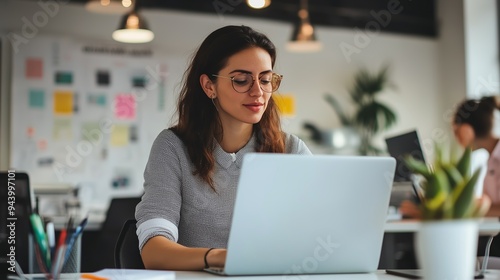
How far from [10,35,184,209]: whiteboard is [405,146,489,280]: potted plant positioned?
512 centimetres

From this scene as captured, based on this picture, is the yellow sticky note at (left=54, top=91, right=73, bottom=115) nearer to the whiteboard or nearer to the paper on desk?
the whiteboard

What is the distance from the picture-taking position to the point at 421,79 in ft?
26.3

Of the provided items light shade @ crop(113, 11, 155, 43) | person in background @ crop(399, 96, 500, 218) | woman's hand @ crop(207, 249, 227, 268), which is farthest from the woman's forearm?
light shade @ crop(113, 11, 155, 43)

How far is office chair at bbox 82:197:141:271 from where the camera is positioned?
153 inches

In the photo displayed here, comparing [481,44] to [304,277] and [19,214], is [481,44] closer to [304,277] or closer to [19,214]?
[19,214]

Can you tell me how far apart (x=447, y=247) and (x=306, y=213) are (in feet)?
1.22

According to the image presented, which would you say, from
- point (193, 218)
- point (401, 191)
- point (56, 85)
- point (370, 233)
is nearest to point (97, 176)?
point (56, 85)

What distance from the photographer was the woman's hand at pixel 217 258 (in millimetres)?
1787

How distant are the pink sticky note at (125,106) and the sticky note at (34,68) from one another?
28.9 inches

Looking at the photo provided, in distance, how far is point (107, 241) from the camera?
4086 millimetres

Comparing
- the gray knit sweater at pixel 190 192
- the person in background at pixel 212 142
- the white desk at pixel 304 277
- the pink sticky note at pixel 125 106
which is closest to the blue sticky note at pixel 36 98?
the pink sticky note at pixel 125 106

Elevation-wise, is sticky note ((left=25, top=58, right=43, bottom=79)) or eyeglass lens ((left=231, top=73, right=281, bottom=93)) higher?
sticky note ((left=25, top=58, right=43, bottom=79))

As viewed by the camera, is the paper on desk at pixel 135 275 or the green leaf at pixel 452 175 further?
the paper on desk at pixel 135 275

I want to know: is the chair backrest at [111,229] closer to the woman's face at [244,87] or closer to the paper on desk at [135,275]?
the woman's face at [244,87]
